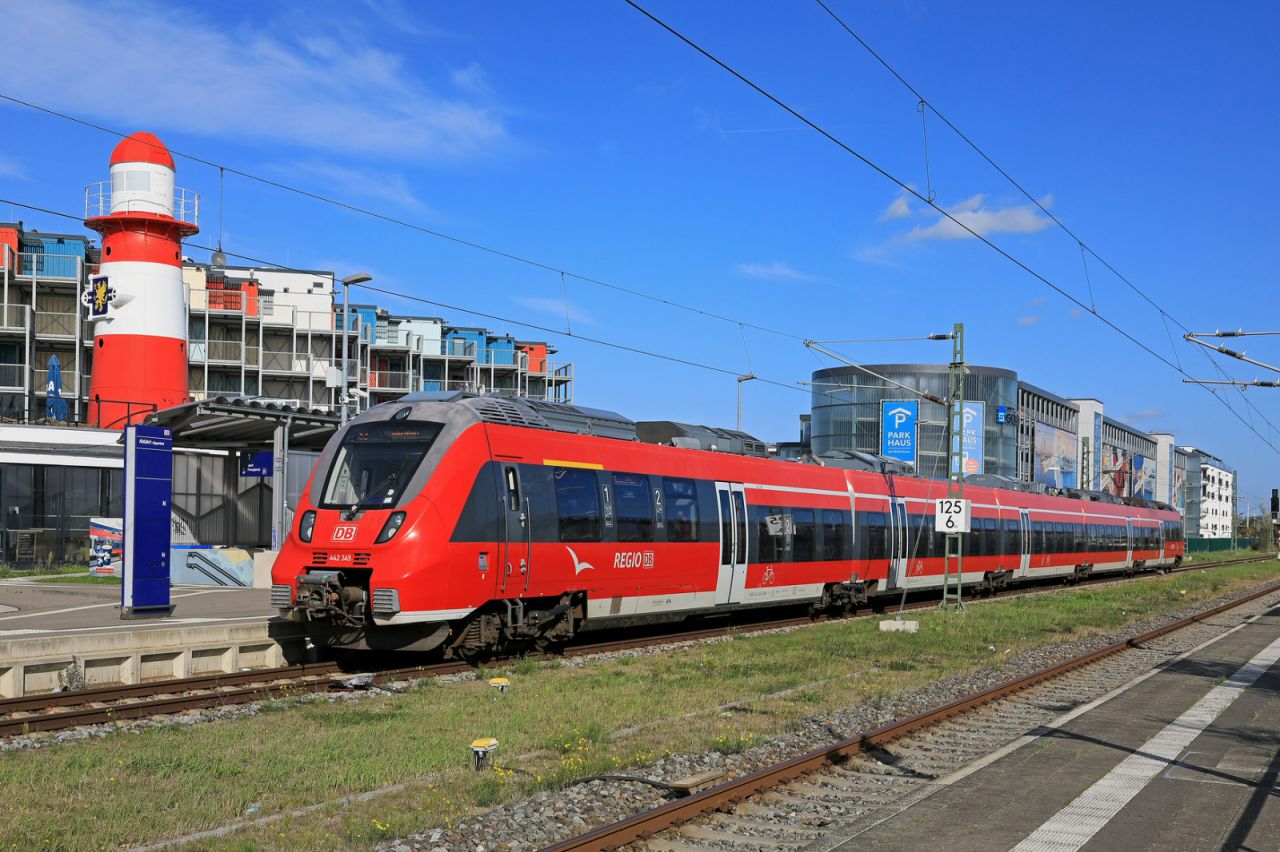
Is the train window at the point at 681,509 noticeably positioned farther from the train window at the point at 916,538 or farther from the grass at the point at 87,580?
the grass at the point at 87,580

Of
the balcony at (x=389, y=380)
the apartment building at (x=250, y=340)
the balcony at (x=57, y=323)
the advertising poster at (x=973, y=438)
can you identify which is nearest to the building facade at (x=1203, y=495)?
the advertising poster at (x=973, y=438)

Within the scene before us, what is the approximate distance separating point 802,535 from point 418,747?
15.9m

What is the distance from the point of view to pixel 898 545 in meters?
31.2

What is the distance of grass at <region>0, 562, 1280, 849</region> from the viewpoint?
8.35 metres

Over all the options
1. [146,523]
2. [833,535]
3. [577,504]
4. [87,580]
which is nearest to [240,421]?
[87,580]

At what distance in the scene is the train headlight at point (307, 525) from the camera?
16312 millimetres

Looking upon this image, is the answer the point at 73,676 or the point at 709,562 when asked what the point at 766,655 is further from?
the point at 73,676

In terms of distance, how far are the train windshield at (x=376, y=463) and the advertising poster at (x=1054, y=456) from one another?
10742cm

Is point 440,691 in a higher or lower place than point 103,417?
lower

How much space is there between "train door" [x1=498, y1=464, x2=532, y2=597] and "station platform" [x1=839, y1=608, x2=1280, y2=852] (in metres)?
7.44

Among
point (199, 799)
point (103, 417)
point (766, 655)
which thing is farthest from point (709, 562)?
point (103, 417)

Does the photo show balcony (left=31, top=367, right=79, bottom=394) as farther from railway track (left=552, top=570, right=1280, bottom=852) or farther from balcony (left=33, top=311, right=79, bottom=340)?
railway track (left=552, top=570, right=1280, bottom=852)

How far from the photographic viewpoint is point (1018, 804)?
9.54 meters

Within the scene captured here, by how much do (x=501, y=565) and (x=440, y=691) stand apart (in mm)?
2494
